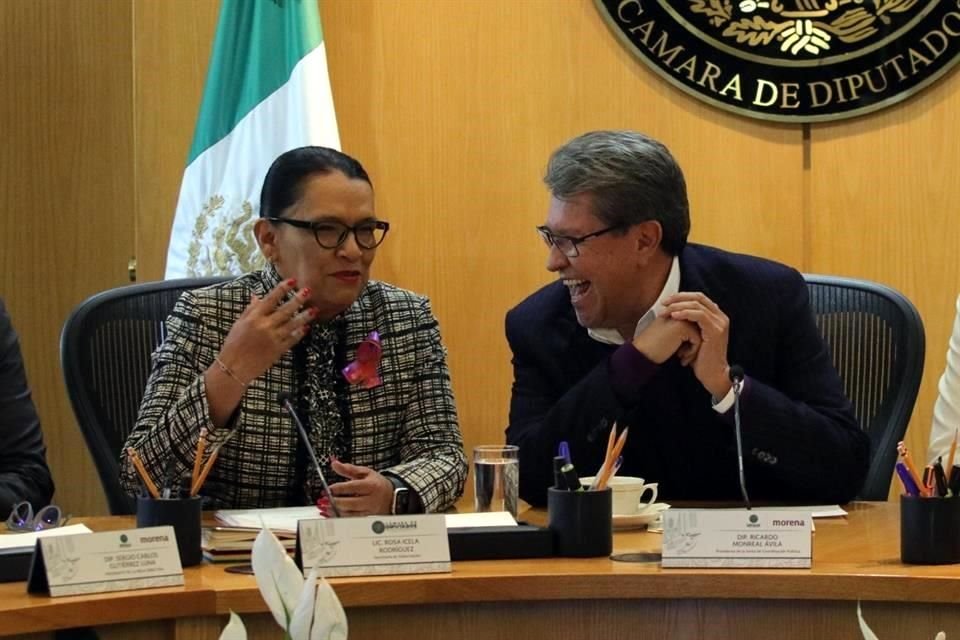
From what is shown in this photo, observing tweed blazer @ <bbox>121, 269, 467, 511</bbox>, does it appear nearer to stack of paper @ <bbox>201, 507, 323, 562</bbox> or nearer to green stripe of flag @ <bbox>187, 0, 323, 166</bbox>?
stack of paper @ <bbox>201, 507, 323, 562</bbox>

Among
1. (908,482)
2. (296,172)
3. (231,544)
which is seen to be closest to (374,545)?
(231,544)

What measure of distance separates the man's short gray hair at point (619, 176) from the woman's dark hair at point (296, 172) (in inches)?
14.3

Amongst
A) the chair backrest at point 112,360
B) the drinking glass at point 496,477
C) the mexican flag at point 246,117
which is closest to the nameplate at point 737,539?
the drinking glass at point 496,477

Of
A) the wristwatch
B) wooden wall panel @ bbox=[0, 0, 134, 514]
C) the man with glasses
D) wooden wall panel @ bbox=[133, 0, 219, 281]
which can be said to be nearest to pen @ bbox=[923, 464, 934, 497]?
the man with glasses

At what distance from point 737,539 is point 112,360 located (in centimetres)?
133

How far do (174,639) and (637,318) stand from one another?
123 centimetres

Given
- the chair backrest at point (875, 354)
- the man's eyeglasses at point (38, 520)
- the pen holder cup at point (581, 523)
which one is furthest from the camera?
the chair backrest at point (875, 354)

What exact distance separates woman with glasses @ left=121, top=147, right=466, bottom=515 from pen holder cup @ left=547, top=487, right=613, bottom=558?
0.46 m

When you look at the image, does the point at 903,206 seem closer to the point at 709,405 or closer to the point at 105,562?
the point at 709,405

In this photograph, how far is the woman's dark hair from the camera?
8.28 feet

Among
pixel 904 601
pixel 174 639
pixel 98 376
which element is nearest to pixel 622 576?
pixel 904 601

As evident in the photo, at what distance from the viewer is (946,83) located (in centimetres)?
352

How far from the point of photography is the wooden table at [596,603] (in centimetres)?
165

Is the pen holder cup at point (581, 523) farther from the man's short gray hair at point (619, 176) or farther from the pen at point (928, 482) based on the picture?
the man's short gray hair at point (619, 176)
